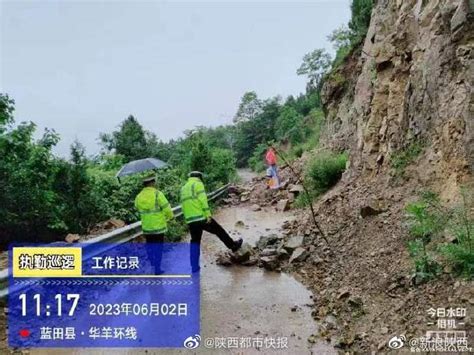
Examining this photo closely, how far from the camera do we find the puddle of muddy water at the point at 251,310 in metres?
4.03

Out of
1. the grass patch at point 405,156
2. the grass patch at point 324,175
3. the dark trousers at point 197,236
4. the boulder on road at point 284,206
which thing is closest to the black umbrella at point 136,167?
the dark trousers at point 197,236

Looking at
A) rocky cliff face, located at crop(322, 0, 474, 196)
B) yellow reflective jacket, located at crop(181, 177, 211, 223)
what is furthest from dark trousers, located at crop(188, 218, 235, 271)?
rocky cliff face, located at crop(322, 0, 474, 196)

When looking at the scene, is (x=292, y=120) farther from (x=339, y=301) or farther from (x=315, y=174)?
(x=339, y=301)

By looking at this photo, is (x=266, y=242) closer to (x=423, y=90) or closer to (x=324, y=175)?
(x=423, y=90)

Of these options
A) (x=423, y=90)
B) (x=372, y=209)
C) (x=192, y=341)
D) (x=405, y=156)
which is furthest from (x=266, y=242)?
(x=423, y=90)

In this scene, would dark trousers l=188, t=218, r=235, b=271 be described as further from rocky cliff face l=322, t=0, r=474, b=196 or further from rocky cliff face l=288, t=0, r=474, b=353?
rocky cliff face l=322, t=0, r=474, b=196

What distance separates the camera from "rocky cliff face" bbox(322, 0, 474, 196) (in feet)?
19.8

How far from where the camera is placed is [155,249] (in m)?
6.08

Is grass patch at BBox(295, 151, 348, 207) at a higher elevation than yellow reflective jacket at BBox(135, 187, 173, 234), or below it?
higher

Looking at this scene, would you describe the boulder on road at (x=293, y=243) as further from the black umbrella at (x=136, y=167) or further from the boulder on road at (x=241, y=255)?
the black umbrella at (x=136, y=167)

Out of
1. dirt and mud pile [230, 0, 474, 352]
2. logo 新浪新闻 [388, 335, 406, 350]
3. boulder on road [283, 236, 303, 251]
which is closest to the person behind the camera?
logo 新浪新闻 [388, 335, 406, 350]

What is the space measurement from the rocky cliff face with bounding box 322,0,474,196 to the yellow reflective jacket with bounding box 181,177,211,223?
362cm

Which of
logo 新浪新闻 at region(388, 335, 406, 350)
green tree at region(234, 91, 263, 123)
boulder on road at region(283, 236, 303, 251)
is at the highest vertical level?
green tree at region(234, 91, 263, 123)

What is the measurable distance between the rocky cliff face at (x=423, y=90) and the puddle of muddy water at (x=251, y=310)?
284 centimetres
